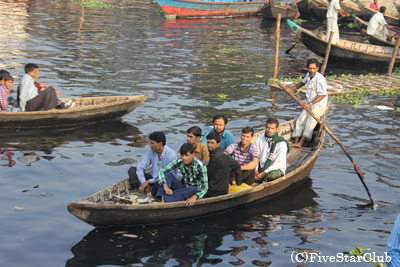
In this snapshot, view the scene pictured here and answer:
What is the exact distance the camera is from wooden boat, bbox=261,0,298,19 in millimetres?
29188

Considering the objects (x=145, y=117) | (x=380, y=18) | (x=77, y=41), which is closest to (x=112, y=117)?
(x=145, y=117)

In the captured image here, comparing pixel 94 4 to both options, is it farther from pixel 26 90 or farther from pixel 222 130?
pixel 222 130

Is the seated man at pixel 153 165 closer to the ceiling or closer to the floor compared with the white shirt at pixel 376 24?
closer to the floor

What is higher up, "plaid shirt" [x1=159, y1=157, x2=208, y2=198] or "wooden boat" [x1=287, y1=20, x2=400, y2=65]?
"wooden boat" [x1=287, y1=20, x2=400, y2=65]

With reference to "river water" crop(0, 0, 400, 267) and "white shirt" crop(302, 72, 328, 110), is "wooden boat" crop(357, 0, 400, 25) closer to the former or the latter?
"river water" crop(0, 0, 400, 267)

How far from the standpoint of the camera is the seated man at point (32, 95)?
1113 cm

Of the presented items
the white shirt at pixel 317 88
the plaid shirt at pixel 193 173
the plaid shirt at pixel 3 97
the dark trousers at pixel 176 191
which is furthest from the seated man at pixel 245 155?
the plaid shirt at pixel 3 97

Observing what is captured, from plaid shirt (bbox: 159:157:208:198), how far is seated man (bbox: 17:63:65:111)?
4.82m

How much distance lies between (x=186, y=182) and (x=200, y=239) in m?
0.92

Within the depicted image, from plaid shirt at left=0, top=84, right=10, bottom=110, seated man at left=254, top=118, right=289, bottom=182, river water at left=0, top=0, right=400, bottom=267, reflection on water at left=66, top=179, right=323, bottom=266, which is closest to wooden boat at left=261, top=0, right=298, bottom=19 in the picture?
river water at left=0, top=0, right=400, bottom=267

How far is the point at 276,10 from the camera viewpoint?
2939cm

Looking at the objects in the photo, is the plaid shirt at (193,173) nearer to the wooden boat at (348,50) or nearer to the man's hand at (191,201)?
the man's hand at (191,201)

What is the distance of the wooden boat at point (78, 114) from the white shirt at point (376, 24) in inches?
460

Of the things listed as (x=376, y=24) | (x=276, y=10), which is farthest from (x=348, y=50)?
(x=276, y=10)
